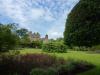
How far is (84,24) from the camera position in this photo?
958 cm

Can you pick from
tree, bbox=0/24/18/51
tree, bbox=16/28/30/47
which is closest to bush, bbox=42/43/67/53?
tree, bbox=16/28/30/47

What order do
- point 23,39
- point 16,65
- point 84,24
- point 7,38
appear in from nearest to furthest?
point 84,24, point 7,38, point 16,65, point 23,39

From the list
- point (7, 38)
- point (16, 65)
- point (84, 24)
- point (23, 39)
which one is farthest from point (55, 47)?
point (84, 24)

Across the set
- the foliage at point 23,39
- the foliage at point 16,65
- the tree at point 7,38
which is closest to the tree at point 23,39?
the foliage at point 23,39

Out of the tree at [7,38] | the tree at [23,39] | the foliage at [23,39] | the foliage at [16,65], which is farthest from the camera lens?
the tree at [23,39]

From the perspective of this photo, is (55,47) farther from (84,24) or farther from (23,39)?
(84,24)

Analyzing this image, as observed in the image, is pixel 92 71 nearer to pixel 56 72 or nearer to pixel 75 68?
pixel 75 68

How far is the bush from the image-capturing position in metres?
33.4

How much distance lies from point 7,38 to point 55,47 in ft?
74.5

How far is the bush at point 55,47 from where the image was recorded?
3341cm

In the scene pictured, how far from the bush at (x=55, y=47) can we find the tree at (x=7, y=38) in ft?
A: 70.5

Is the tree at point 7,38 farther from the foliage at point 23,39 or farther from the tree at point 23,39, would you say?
the tree at point 23,39

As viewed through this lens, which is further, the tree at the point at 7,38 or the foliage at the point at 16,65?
the foliage at the point at 16,65

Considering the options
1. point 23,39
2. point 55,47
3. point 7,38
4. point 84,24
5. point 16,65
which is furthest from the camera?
point 55,47
